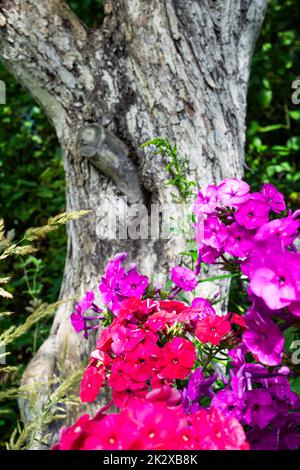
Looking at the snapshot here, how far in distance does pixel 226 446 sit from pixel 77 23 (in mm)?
2073

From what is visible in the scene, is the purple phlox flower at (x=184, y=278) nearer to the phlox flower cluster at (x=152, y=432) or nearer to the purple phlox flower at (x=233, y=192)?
the purple phlox flower at (x=233, y=192)

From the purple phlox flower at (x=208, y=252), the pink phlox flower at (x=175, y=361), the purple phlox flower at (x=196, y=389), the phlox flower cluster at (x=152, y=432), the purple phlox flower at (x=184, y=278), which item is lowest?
the purple phlox flower at (x=196, y=389)

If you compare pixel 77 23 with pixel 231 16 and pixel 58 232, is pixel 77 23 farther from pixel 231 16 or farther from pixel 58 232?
pixel 58 232

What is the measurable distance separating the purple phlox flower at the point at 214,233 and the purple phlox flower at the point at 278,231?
264 mm

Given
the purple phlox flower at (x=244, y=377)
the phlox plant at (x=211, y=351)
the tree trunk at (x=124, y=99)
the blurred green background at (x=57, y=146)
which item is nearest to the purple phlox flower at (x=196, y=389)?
the phlox plant at (x=211, y=351)

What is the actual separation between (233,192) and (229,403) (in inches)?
16.9

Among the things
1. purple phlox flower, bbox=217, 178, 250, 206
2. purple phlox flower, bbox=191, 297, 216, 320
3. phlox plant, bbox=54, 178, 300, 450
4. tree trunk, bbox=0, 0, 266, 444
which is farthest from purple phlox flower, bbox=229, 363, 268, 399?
tree trunk, bbox=0, 0, 266, 444

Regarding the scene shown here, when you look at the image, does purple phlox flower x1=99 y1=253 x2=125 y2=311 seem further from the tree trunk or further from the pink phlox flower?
the tree trunk

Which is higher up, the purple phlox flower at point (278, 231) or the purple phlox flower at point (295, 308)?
the purple phlox flower at point (278, 231)

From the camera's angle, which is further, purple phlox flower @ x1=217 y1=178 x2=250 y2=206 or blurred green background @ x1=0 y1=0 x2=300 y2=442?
blurred green background @ x1=0 y1=0 x2=300 y2=442

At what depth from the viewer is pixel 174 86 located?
2262 millimetres

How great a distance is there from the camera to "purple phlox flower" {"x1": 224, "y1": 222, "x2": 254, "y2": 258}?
42.9 inches

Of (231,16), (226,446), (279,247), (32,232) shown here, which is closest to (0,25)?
(231,16)

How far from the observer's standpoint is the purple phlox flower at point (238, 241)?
3.58 ft
